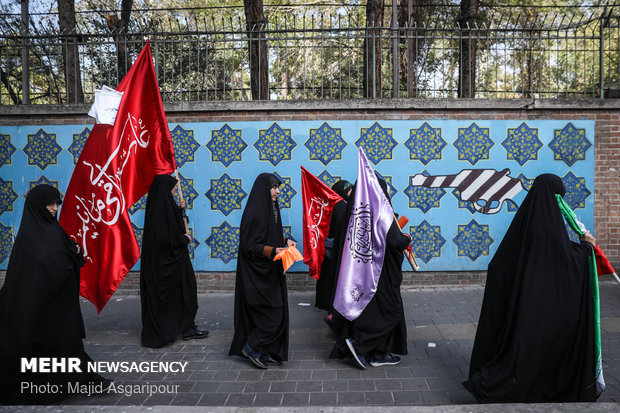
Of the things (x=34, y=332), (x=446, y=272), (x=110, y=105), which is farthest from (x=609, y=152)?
(x=34, y=332)

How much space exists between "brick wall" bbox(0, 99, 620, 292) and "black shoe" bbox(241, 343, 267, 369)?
3213mm

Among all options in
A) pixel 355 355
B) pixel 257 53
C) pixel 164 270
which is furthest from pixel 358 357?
pixel 257 53

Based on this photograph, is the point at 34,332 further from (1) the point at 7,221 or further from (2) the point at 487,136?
(2) the point at 487,136

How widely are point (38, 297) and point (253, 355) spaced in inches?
76.6

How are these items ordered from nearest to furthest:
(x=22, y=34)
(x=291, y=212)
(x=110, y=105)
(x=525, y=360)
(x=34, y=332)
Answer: (x=525, y=360)
(x=34, y=332)
(x=110, y=105)
(x=291, y=212)
(x=22, y=34)

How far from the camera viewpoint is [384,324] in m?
4.54

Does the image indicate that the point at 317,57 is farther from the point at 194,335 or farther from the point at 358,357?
the point at 358,357

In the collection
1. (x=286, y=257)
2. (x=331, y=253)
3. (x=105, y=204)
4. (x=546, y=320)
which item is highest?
Answer: (x=105, y=204)

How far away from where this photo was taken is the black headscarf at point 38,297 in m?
3.74

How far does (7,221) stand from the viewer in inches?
318

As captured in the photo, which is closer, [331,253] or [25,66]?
[331,253]

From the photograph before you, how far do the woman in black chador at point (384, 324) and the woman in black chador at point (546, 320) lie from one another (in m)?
1.09

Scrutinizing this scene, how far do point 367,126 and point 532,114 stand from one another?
2.70 meters

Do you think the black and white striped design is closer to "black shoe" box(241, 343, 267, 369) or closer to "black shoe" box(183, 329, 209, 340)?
"black shoe" box(183, 329, 209, 340)
